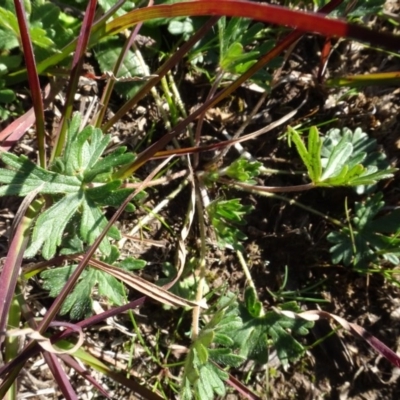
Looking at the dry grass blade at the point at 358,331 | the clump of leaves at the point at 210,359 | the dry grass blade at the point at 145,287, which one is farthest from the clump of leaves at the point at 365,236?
the dry grass blade at the point at 145,287

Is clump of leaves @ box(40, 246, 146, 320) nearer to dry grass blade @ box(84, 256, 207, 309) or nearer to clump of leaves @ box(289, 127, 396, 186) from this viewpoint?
dry grass blade @ box(84, 256, 207, 309)

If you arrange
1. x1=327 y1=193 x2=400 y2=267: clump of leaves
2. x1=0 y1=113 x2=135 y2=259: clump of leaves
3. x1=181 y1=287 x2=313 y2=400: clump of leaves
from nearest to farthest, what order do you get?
x1=0 y1=113 x2=135 y2=259: clump of leaves
x1=181 y1=287 x2=313 y2=400: clump of leaves
x1=327 y1=193 x2=400 y2=267: clump of leaves

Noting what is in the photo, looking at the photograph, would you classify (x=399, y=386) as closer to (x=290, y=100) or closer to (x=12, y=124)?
(x=290, y=100)

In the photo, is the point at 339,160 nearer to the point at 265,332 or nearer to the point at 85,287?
the point at 265,332

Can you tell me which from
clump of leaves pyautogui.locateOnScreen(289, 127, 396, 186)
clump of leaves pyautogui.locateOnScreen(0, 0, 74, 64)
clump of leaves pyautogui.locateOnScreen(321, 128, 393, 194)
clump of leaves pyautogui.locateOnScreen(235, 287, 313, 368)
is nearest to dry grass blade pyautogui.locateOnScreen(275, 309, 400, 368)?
clump of leaves pyautogui.locateOnScreen(235, 287, 313, 368)

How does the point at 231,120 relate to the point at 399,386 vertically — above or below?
above

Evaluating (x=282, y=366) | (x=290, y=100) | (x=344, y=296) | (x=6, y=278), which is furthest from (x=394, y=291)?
(x=6, y=278)

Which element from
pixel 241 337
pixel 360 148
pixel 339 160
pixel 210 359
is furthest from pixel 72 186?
pixel 360 148
